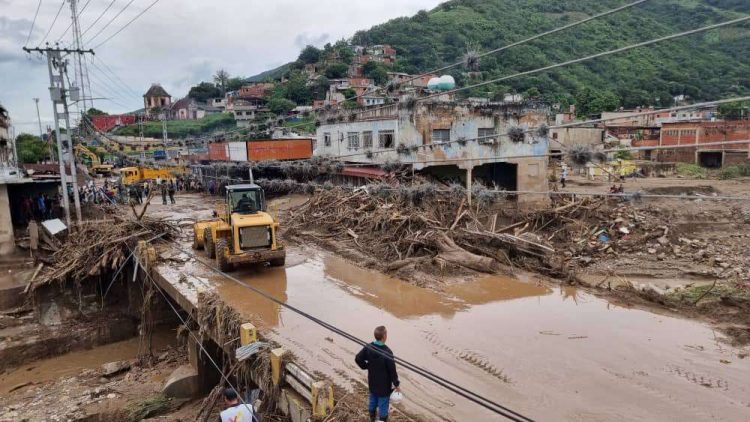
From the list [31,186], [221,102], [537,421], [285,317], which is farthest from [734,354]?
[221,102]

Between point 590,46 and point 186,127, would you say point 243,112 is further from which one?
point 590,46

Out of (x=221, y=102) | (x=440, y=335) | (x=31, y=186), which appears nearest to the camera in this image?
(x=440, y=335)

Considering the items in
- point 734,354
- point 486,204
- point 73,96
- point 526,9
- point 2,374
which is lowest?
point 2,374

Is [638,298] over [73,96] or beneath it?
beneath

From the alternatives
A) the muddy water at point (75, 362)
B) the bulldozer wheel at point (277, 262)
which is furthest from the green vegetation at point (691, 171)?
the muddy water at point (75, 362)

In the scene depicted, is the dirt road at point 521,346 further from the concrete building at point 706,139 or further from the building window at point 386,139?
the concrete building at point 706,139

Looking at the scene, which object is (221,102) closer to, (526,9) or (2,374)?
(526,9)

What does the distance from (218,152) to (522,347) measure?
125 ft

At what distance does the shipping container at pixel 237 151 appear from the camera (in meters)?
37.5

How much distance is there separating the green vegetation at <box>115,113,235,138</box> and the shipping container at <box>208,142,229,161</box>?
46.9 m

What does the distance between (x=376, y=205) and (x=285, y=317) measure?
9.40 m

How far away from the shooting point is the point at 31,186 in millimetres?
30859

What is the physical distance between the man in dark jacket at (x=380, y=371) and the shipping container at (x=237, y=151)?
32049 mm

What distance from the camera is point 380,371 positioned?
700 cm
